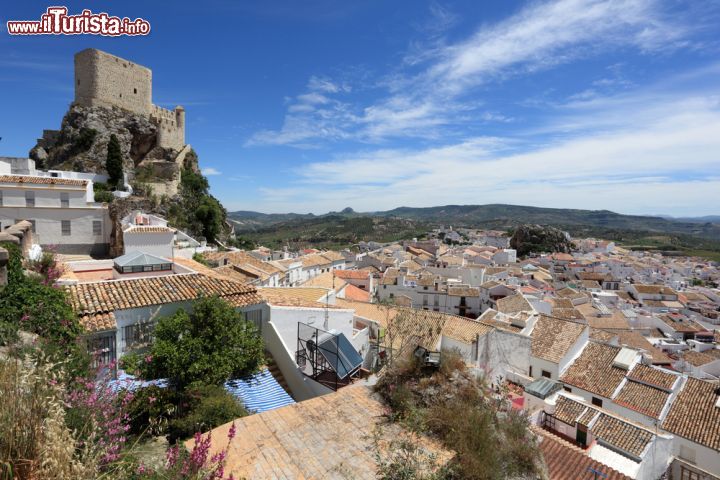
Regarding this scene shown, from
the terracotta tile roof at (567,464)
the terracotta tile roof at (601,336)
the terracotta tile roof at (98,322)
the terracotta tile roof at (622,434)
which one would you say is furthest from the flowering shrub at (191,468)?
the terracotta tile roof at (601,336)

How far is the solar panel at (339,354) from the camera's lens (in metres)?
8.28

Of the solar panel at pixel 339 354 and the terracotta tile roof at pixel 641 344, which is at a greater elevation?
the solar panel at pixel 339 354

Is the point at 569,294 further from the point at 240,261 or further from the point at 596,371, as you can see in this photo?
the point at 240,261

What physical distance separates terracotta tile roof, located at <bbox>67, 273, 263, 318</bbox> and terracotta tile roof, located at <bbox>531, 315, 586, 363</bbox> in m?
17.8

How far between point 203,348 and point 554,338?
20.7m

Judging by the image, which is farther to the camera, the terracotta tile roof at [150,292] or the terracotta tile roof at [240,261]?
the terracotta tile roof at [240,261]

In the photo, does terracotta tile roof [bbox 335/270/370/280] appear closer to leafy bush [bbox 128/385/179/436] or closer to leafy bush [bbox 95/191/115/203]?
leafy bush [bbox 95/191/115/203]

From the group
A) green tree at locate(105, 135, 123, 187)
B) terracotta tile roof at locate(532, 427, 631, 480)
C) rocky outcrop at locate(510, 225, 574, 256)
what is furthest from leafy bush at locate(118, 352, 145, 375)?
rocky outcrop at locate(510, 225, 574, 256)

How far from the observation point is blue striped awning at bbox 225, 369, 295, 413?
24.2ft

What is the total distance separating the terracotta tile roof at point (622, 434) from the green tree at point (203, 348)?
1326cm

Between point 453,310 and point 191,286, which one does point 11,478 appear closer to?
point 191,286

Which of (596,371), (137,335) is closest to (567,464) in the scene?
(137,335)

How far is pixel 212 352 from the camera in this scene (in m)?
7.80

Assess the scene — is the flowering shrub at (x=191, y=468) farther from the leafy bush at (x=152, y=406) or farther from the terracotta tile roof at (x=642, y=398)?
the terracotta tile roof at (x=642, y=398)
